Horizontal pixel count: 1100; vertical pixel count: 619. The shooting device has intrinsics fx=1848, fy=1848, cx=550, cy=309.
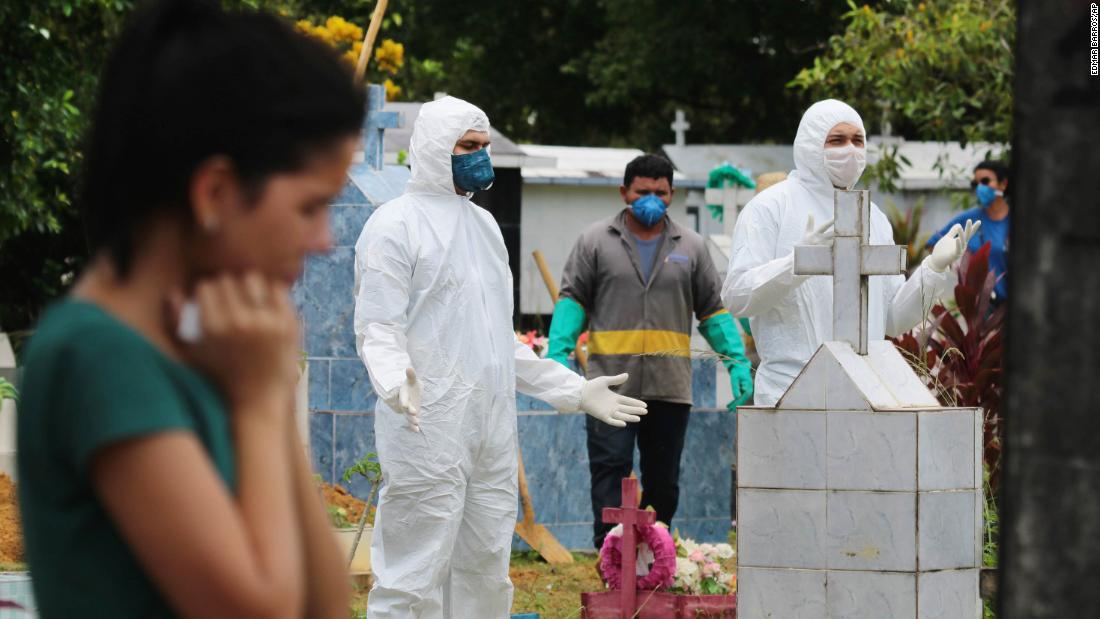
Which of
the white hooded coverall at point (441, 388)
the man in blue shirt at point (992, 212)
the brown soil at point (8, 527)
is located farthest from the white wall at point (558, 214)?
the white hooded coverall at point (441, 388)

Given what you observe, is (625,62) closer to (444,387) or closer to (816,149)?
(816,149)

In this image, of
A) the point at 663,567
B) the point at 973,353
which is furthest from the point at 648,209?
the point at 663,567

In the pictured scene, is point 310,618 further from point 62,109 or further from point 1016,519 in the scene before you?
point 62,109

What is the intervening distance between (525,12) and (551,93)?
4.70ft

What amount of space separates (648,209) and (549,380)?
2.84 metres

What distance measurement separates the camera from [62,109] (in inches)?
463

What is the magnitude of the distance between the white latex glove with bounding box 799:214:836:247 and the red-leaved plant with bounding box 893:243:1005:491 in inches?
56.5

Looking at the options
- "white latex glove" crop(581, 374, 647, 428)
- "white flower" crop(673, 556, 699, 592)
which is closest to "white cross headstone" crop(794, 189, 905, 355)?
"white latex glove" crop(581, 374, 647, 428)

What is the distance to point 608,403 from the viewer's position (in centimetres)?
591

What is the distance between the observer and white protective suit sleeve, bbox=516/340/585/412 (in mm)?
6020

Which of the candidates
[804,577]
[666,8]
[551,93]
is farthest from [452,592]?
[551,93]

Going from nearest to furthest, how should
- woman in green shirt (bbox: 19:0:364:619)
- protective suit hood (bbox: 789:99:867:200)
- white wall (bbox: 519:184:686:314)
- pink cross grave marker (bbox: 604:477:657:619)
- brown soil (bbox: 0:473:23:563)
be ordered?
woman in green shirt (bbox: 19:0:364:619) → protective suit hood (bbox: 789:99:867:200) → pink cross grave marker (bbox: 604:477:657:619) → brown soil (bbox: 0:473:23:563) → white wall (bbox: 519:184:686:314)

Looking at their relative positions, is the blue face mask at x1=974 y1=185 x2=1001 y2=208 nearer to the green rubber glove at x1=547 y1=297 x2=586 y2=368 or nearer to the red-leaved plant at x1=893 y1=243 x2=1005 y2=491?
the red-leaved plant at x1=893 y1=243 x2=1005 y2=491

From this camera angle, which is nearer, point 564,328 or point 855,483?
point 855,483
